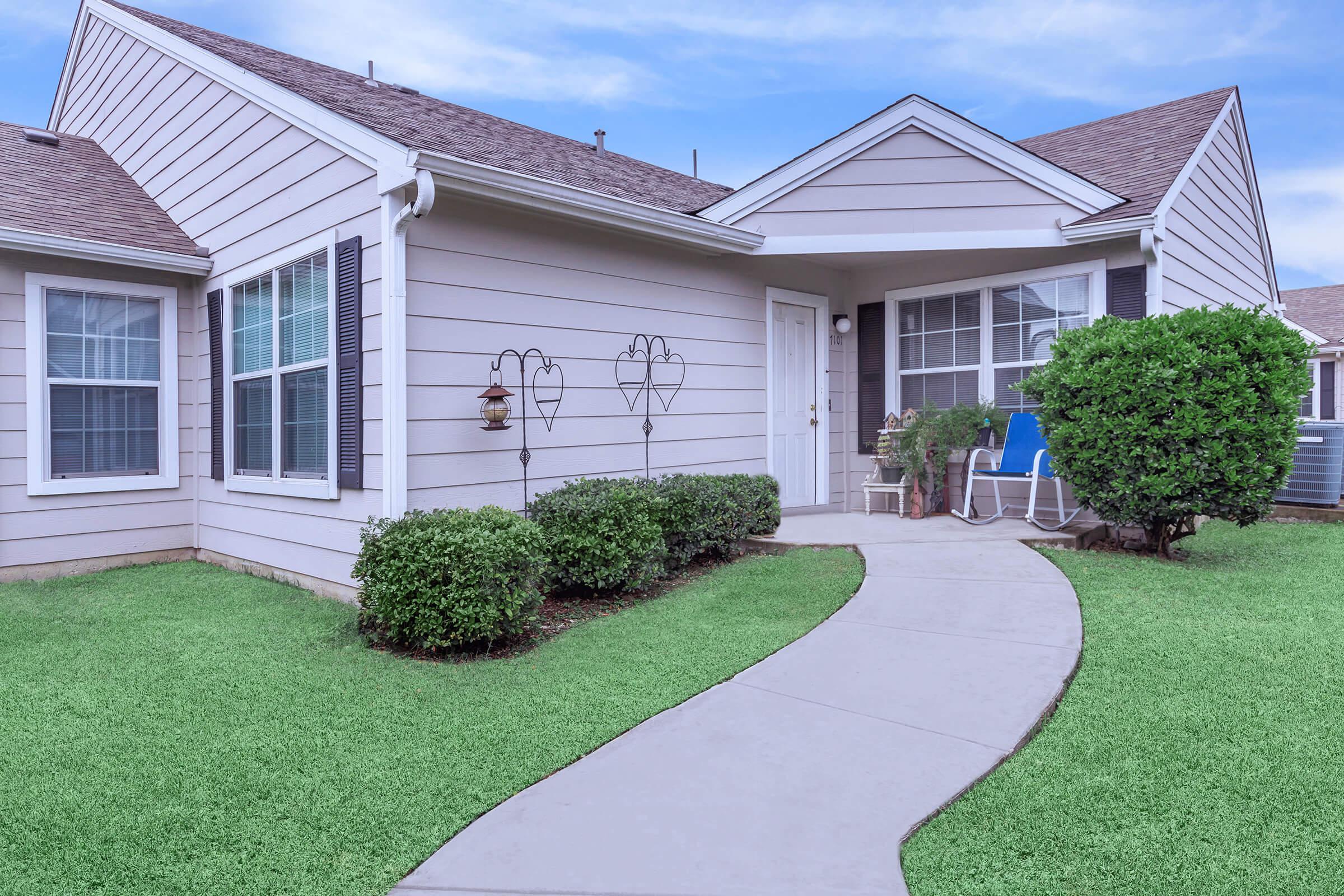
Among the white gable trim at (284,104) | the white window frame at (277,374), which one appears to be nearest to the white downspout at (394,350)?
the white gable trim at (284,104)

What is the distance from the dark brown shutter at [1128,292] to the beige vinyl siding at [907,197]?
0.71 meters

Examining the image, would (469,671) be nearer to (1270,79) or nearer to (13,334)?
(13,334)

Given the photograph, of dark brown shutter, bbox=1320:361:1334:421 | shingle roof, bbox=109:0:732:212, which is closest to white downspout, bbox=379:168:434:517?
shingle roof, bbox=109:0:732:212

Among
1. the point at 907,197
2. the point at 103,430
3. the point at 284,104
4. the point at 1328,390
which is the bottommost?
the point at 103,430

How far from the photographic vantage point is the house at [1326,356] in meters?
13.7

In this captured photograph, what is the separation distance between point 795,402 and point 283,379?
412cm

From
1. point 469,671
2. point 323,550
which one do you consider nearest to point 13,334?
point 323,550

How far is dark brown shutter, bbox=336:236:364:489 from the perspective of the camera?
473 cm

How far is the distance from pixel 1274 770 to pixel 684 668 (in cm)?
199

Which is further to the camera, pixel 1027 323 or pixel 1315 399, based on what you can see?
pixel 1315 399

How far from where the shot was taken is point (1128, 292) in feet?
20.1

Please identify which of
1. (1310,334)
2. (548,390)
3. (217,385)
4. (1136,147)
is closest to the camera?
(548,390)

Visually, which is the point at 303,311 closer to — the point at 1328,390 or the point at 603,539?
the point at 603,539

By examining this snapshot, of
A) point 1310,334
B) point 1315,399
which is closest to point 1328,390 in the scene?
point 1315,399
